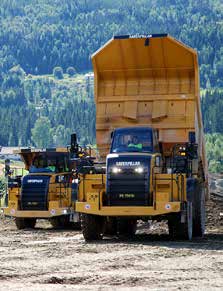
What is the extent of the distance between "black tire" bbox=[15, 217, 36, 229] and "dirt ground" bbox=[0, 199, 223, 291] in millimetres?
5368

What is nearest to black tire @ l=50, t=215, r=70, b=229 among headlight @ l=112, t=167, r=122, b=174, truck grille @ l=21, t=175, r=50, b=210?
truck grille @ l=21, t=175, r=50, b=210

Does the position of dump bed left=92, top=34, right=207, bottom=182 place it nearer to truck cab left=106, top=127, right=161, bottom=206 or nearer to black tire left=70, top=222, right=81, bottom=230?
truck cab left=106, top=127, right=161, bottom=206

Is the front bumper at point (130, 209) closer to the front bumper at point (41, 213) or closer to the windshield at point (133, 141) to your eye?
the windshield at point (133, 141)

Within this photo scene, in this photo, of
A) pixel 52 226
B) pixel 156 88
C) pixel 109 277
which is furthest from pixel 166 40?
pixel 109 277

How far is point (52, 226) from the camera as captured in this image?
1078 inches

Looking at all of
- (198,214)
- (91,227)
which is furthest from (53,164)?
(91,227)

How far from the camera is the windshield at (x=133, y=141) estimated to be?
1936 centimetres

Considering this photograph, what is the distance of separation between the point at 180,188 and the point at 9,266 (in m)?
6.27

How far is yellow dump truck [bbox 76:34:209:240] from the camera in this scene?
1888cm

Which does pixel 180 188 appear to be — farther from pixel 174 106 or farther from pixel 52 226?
pixel 52 226

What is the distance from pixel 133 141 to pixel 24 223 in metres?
8.29

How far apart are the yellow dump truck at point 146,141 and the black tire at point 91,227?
0.07 ft

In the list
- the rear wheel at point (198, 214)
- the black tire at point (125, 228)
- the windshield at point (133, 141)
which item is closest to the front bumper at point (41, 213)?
the black tire at point (125, 228)

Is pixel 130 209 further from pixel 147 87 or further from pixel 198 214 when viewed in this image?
pixel 147 87
